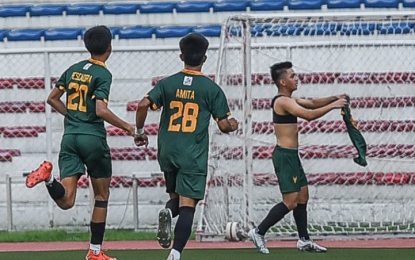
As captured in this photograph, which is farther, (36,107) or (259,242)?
(36,107)

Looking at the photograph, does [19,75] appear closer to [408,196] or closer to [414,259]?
[408,196]

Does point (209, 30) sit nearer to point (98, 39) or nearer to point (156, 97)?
point (98, 39)

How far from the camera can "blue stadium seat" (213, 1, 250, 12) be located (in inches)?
577

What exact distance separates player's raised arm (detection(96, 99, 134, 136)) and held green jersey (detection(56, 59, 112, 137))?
143 millimetres

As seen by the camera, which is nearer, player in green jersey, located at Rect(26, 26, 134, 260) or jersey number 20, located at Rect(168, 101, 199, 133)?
jersey number 20, located at Rect(168, 101, 199, 133)

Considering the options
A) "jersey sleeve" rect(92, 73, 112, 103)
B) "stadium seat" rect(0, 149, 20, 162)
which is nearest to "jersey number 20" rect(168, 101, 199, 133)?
"jersey sleeve" rect(92, 73, 112, 103)

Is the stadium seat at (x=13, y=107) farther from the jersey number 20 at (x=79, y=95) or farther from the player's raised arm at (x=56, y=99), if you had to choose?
the jersey number 20 at (x=79, y=95)

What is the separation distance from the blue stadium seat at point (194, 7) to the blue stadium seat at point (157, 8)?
0.14m

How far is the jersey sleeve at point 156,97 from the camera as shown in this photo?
721cm

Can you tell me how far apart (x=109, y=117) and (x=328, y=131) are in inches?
230

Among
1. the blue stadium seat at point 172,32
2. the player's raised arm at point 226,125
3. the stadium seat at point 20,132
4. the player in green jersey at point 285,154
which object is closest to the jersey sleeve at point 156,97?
the player's raised arm at point 226,125

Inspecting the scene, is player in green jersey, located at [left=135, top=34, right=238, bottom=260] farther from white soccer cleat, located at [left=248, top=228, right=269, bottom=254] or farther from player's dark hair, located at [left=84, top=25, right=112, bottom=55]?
white soccer cleat, located at [left=248, top=228, right=269, bottom=254]

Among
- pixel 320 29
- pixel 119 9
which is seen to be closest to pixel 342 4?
pixel 320 29

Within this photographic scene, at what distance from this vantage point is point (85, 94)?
24.6ft
